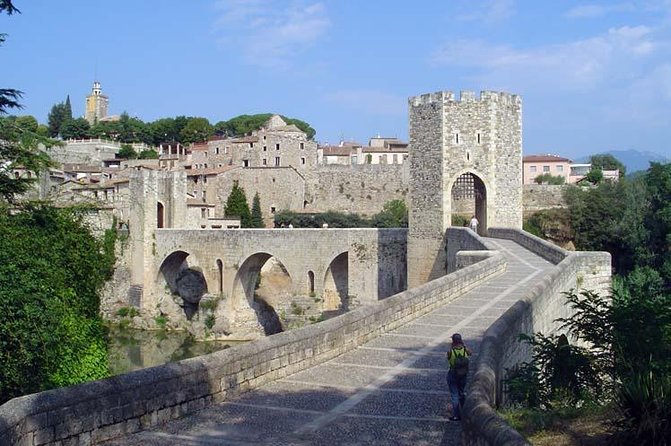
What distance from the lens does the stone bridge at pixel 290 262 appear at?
34.9 metres

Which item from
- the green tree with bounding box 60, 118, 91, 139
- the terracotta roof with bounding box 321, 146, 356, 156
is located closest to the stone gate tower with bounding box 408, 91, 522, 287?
the terracotta roof with bounding box 321, 146, 356, 156

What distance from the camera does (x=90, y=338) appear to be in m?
19.7

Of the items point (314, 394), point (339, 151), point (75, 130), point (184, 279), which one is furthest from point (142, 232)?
point (75, 130)

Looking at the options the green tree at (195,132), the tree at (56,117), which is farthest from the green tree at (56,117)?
the green tree at (195,132)

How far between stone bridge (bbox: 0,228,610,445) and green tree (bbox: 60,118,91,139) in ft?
387

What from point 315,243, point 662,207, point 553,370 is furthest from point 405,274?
point 553,370

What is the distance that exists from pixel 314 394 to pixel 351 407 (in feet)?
2.08

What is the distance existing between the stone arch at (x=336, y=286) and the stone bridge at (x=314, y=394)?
2628cm

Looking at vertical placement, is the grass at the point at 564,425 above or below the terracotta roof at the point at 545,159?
below

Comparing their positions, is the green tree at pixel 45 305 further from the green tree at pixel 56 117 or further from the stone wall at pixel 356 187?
the green tree at pixel 56 117

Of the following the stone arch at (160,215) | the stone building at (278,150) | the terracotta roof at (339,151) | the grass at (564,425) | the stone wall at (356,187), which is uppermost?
the terracotta roof at (339,151)

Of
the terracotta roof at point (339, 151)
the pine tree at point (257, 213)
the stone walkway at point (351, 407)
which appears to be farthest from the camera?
the terracotta roof at point (339, 151)

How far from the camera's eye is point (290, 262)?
3753cm

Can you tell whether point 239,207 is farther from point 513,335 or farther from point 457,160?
point 513,335
